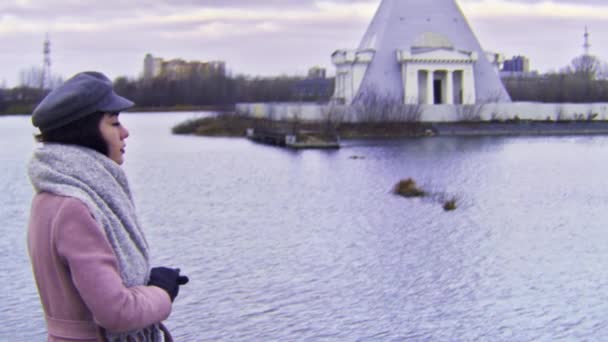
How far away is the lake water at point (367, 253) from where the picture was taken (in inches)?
267

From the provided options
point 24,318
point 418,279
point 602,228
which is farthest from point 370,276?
point 602,228

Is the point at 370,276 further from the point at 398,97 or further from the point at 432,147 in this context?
the point at 398,97

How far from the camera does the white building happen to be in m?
37.8

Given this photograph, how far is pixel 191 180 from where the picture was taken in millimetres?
19062

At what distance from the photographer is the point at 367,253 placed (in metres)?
9.80

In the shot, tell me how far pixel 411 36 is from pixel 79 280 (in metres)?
37.3

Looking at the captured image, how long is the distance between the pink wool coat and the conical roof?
1412 inches

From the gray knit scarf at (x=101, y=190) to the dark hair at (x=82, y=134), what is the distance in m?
0.02

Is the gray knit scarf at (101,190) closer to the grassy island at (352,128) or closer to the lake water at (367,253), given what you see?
the lake water at (367,253)

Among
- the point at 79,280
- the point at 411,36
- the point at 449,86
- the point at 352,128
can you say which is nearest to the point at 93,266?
the point at 79,280

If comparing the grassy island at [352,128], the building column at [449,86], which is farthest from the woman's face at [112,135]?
the building column at [449,86]

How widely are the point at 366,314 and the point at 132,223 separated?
5100mm

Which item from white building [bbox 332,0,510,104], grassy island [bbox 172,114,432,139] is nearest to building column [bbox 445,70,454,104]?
white building [bbox 332,0,510,104]

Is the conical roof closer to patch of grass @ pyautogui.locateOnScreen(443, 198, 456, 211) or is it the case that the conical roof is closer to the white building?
the white building
